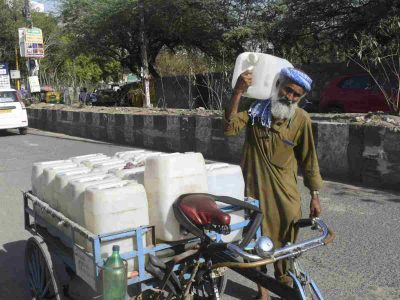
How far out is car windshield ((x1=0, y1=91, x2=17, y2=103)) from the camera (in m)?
16.3

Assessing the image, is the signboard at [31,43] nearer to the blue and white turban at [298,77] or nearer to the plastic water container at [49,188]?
the plastic water container at [49,188]

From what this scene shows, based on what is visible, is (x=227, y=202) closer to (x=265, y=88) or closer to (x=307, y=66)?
(x=265, y=88)

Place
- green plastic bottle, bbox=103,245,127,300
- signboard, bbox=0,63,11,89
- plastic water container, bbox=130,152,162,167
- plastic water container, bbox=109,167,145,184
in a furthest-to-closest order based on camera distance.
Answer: signboard, bbox=0,63,11,89, plastic water container, bbox=130,152,162,167, plastic water container, bbox=109,167,145,184, green plastic bottle, bbox=103,245,127,300

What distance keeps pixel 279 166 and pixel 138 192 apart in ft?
3.59

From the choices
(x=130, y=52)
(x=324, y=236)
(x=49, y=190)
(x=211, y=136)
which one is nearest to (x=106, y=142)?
(x=211, y=136)

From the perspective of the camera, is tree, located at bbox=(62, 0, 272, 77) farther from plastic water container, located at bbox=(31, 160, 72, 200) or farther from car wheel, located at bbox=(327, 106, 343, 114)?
plastic water container, located at bbox=(31, 160, 72, 200)

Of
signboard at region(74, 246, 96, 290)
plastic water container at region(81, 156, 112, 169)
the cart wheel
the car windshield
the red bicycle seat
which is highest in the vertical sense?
the car windshield

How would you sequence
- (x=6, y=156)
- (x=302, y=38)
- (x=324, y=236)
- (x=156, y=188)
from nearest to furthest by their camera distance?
(x=324, y=236) < (x=156, y=188) < (x=6, y=156) < (x=302, y=38)

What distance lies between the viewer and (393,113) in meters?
8.98

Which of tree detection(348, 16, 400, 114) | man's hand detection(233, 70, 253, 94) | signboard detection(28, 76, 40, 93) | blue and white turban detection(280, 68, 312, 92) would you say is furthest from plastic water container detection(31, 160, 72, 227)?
signboard detection(28, 76, 40, 93)

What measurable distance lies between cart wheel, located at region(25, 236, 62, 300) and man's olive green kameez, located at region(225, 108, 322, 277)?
1.45 m

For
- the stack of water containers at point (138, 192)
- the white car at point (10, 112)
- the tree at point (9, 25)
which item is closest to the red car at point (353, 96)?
the white car at point (10, 112)

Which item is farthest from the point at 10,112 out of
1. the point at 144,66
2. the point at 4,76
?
the point at 4,76

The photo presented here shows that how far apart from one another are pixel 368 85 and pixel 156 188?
13.3 m
